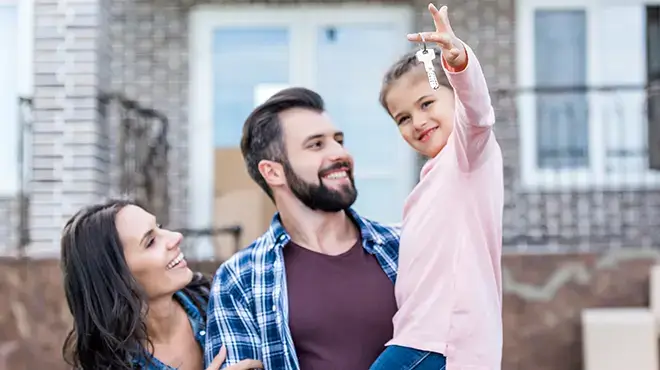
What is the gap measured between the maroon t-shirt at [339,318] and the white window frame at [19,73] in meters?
5.94

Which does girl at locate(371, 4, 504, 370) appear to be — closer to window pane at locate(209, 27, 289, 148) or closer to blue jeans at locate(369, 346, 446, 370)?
blue jeans at locate(369, 346, 446, 370)

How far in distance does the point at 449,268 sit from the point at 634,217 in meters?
5.99

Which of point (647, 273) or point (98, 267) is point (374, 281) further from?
point (647, 273)

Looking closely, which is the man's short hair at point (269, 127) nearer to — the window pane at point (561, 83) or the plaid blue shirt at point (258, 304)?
the plaid blue shirt at point (258, 304)

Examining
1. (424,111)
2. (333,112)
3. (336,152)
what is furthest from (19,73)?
(424,111)

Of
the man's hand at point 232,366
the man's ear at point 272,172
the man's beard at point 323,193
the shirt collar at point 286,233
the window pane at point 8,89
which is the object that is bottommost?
the man's hand at point 232,366

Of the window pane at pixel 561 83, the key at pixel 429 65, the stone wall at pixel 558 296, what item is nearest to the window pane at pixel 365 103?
the window pane at pixel 561 83

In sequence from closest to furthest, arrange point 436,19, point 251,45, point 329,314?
point 436,19 → point 329,314 → point 251,45

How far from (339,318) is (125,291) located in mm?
687

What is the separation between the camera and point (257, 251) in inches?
122

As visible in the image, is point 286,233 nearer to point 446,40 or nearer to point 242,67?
point 446,40

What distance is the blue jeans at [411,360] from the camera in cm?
271

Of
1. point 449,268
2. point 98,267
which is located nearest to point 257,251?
point 98,267

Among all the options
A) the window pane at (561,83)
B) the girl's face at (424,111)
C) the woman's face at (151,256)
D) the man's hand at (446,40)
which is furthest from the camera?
the window pane at (561,83)
